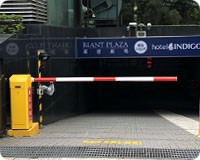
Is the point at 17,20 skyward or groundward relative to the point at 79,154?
skyward

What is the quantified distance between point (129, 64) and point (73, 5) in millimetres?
15715

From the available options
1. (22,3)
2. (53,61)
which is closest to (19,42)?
(22,3)

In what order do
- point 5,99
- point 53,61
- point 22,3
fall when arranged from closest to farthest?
point 5,99 → point 22,3 → point 53,61

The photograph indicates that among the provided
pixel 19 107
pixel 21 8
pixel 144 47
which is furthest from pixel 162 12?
pixel 19 107

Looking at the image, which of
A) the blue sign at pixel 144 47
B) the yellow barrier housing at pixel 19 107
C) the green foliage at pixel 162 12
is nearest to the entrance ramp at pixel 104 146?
the yellow barrier housing at pixel 19 107

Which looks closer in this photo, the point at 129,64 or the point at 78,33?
the point at 78,33

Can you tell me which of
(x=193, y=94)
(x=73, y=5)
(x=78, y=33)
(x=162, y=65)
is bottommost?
(x=193, y=94)

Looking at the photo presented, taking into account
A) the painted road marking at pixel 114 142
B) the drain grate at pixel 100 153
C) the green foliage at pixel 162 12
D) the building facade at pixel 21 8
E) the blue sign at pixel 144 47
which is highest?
the green foliage at pixel 162 12

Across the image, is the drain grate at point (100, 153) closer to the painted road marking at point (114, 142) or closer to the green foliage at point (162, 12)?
the painted road marking at point (114, 142)

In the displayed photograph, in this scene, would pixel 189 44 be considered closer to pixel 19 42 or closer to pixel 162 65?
pixel 19 42

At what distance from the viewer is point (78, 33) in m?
19.8

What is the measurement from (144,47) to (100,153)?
14.4 m

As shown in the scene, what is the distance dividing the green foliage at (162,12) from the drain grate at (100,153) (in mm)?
38676

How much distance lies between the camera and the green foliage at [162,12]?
Result: 4494 cm
